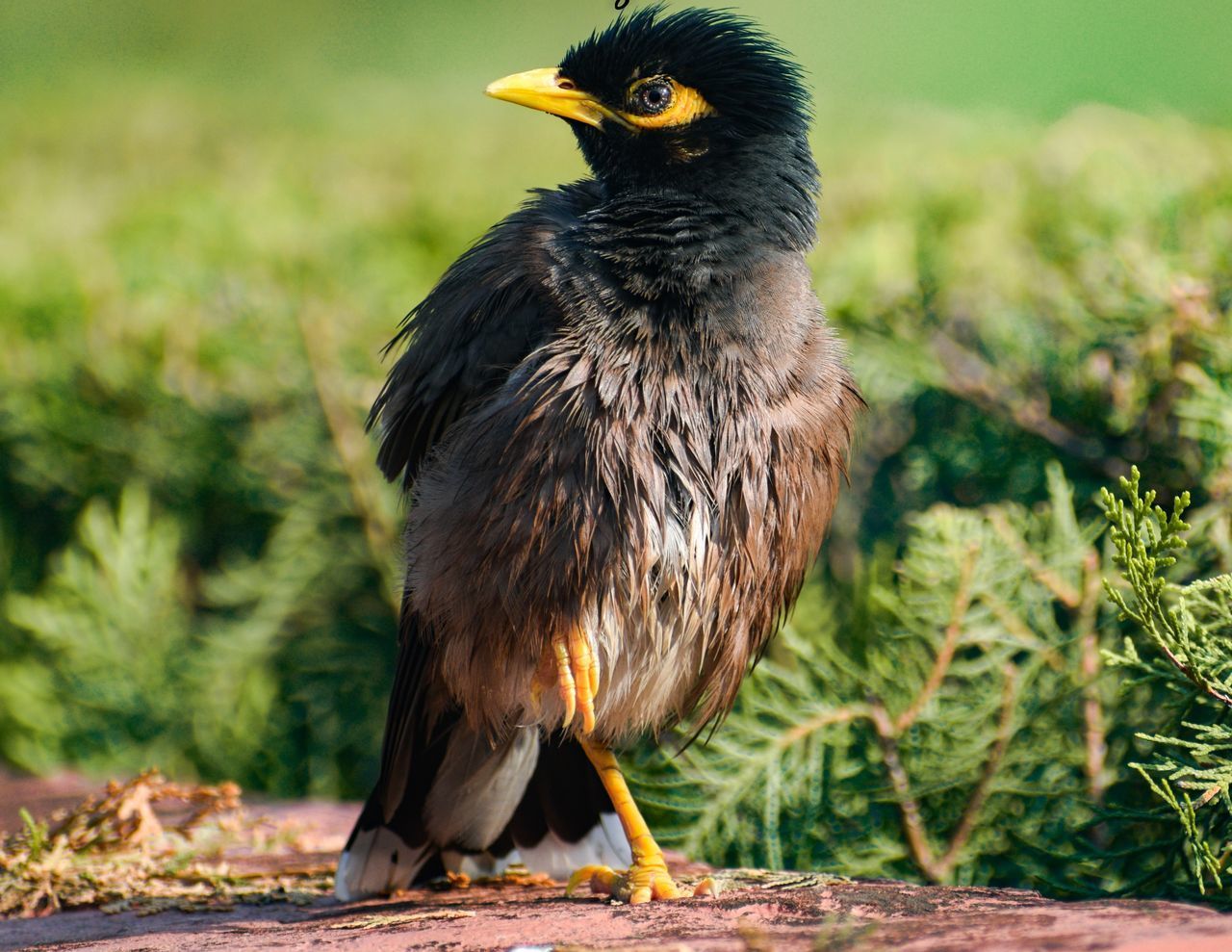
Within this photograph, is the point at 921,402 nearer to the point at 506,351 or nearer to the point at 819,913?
the point at 506,351

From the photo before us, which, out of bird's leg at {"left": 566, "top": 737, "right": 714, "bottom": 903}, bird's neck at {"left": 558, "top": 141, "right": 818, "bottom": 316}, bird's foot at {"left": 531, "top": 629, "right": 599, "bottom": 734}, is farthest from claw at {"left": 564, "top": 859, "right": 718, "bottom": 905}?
bird's neck at {"left": 558, "top": 141, "right": 818, "bottom": 316}

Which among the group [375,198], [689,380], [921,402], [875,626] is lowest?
[875,626]

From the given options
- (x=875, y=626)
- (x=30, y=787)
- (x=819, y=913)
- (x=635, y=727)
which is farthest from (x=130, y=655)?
(x=819, y=913)

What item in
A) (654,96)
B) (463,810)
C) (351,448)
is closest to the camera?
(654,96)

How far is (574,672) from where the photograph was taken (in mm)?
3398

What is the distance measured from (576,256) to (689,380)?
0.45 m

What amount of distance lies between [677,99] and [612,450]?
106cm

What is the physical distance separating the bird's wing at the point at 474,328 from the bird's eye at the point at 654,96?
0.90ft

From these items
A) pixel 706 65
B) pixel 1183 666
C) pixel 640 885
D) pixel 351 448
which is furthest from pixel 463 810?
pixel 351 448

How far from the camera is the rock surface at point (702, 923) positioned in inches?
93.6

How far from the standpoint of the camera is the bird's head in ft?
11.9

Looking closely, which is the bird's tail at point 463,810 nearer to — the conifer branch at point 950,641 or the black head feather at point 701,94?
the conifer branch at point 950,641

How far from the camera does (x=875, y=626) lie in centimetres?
420

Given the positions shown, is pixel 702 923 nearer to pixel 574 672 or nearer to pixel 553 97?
pixel 574 672
